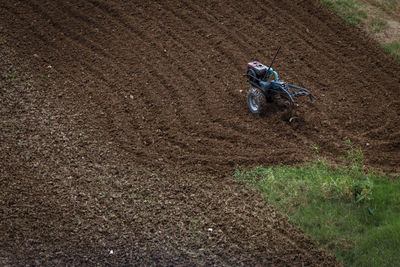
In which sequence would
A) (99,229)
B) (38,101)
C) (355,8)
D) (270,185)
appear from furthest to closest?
(355,8) < (38,101) < (270,185) < (99,229)

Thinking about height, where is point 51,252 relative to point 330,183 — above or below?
below

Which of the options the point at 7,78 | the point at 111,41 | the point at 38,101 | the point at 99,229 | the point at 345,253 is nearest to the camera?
the point at 345,253

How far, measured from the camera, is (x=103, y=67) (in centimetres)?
971

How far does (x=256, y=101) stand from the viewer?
8250 mm

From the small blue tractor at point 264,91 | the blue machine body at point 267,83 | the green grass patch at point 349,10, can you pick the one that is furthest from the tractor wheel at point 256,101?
the green grass patch at point 349,10

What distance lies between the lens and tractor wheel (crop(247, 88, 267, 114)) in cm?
813

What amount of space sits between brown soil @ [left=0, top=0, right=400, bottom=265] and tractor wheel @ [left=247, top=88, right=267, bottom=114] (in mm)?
184

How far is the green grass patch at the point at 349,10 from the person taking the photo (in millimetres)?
10945

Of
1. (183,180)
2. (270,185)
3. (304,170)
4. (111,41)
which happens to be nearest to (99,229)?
(183,180)

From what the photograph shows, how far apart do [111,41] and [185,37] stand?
1.84m

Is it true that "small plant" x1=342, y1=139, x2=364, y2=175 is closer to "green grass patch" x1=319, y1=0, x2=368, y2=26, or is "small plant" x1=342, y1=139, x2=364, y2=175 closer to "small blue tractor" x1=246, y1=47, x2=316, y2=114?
"small blue tractor" x1=246, y1=47, x2=316, y2=114

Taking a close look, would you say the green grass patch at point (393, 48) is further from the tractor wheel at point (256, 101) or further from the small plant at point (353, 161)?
the tractor wheel at point (256, 101)

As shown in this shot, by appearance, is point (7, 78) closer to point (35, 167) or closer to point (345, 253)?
point (35, 167)

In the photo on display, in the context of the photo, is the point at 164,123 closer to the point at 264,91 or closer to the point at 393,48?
the point at 264,91
